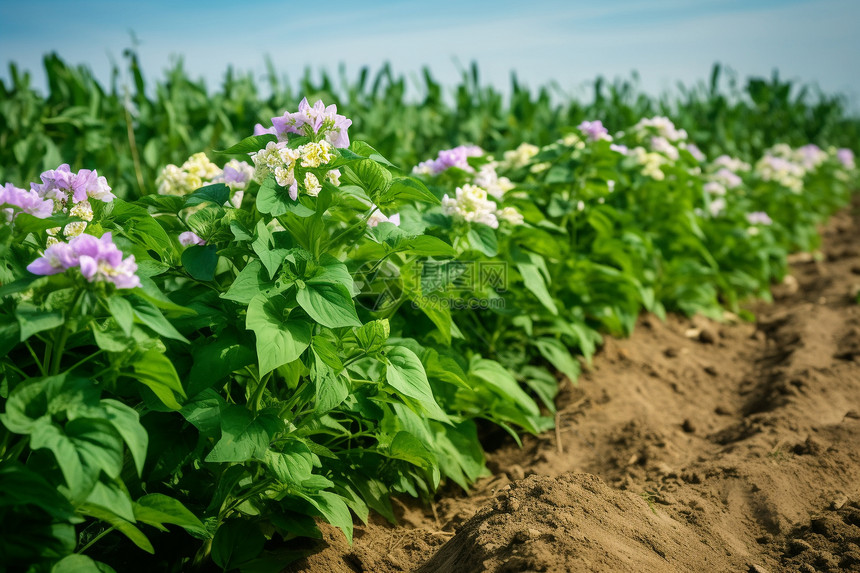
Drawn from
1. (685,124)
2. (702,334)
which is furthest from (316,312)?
(685,124)

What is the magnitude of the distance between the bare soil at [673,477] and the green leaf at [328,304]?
2.55 ft

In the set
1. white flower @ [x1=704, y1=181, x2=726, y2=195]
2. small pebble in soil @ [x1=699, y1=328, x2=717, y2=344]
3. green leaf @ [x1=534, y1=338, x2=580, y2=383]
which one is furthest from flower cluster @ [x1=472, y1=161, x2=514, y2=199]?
white flower @ [x1=704, y1=181, x2=726, y2=195]

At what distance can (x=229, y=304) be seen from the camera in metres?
2.23

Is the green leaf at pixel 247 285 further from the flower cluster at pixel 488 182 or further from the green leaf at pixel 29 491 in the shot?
the flower cluster at pixel 488 182

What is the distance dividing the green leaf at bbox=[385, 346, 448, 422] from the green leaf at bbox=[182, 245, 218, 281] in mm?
600

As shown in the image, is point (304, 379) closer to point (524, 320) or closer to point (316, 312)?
point (316, 312)

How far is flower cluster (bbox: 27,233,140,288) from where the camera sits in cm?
165

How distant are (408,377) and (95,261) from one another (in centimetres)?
94

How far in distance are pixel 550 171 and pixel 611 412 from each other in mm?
1314

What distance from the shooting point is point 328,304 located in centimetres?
203

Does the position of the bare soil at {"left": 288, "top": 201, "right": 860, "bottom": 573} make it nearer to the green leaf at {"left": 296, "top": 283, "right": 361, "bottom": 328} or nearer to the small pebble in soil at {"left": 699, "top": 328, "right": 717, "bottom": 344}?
the small pebble in soil at {"left": 699, "top": 328, "right": 717, "bottom": 344}

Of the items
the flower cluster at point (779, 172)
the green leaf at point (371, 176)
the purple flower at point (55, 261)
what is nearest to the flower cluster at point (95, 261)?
the purple flower at point (55, 261)

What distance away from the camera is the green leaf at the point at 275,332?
73.0 inches

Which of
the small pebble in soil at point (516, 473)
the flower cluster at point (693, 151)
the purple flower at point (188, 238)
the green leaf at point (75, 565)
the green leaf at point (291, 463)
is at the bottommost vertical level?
the small pebble in soil at point (516, 473)
